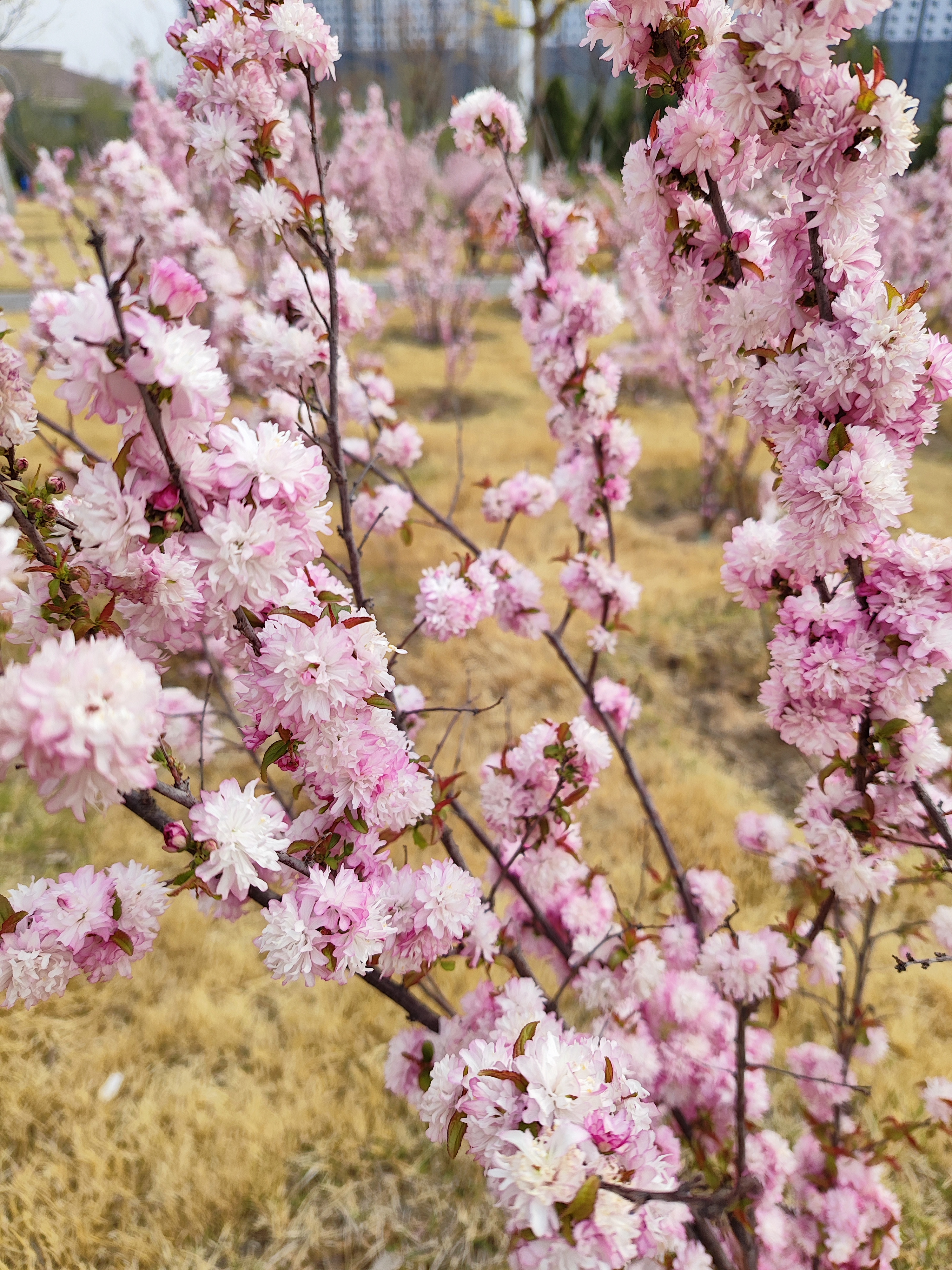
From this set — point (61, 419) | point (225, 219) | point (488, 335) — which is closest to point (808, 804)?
point (225, 219)

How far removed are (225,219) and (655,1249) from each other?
6851 millimetres

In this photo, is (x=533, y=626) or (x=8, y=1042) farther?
(x=8, y=1042)

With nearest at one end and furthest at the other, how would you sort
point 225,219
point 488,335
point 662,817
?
point 662,817, point 225,219, point 488,335

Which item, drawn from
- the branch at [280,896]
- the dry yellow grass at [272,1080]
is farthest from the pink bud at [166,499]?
the dry yellow grass at [272,1080]

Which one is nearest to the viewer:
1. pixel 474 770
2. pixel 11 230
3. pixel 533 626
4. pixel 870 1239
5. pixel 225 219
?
pixel 870 1239

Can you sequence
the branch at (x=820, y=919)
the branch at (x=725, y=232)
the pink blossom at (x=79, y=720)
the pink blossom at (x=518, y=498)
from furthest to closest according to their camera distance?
the pink blossom at (x=518, y=498) → the branch at (x=820, y=919) → the branch at (x=725, y=232) → the pink blossom at (x=79, y=720)

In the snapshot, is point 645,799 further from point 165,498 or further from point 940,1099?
point 165,498

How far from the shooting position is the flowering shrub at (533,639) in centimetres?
70

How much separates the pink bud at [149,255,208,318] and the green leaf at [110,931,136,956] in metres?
0.75

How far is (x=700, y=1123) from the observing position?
1.62 m

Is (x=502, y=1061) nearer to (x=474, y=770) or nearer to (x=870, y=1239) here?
(x=870, y=1239)

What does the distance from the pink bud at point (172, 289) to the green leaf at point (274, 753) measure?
18.9 inches

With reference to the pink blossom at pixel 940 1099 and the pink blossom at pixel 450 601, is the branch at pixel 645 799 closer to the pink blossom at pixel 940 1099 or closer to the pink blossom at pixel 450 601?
the pink blossom at pixel 450 601

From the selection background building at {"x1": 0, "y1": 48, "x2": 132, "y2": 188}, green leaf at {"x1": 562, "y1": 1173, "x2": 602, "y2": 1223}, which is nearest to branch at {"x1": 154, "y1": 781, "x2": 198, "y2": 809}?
green leaf at {"x1": 562, "y1": 1173, "x2": 602, "y2": 1223}
